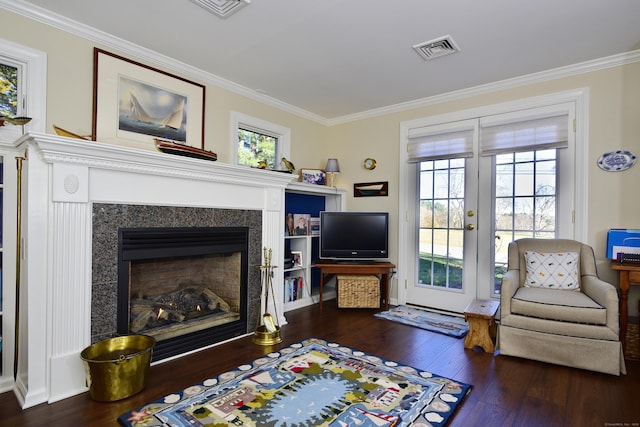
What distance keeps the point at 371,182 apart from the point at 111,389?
344cm

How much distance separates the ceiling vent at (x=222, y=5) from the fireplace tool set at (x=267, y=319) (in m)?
1.93

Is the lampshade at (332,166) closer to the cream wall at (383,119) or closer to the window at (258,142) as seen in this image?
the cream wall at (383,119)

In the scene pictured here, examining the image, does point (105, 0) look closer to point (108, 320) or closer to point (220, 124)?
point (220, 124)

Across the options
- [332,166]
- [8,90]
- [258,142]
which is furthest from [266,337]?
[8,90]

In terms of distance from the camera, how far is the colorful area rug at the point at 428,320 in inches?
129

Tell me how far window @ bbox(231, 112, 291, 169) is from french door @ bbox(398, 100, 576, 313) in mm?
1561

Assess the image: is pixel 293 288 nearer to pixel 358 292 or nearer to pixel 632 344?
pixel 358 292

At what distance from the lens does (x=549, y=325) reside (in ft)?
8.22

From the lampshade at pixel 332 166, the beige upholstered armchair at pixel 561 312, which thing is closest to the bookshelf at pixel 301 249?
the lampshade at pixel 332 166

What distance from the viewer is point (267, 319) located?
119 inches

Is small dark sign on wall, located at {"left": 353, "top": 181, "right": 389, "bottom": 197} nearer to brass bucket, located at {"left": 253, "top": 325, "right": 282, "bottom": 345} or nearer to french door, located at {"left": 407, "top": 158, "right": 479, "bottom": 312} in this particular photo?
french door, located at {"left": 407, "top": 158, "right": 479, "bottom": 312}

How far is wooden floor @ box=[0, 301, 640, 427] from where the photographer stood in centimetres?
185

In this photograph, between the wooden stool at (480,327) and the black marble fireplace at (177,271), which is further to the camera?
the wooden stool at (480,327)

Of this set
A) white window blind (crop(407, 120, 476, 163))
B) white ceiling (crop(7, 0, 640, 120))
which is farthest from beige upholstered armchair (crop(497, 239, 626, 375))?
white ceiling (crop(7, 0, 640, 120))
